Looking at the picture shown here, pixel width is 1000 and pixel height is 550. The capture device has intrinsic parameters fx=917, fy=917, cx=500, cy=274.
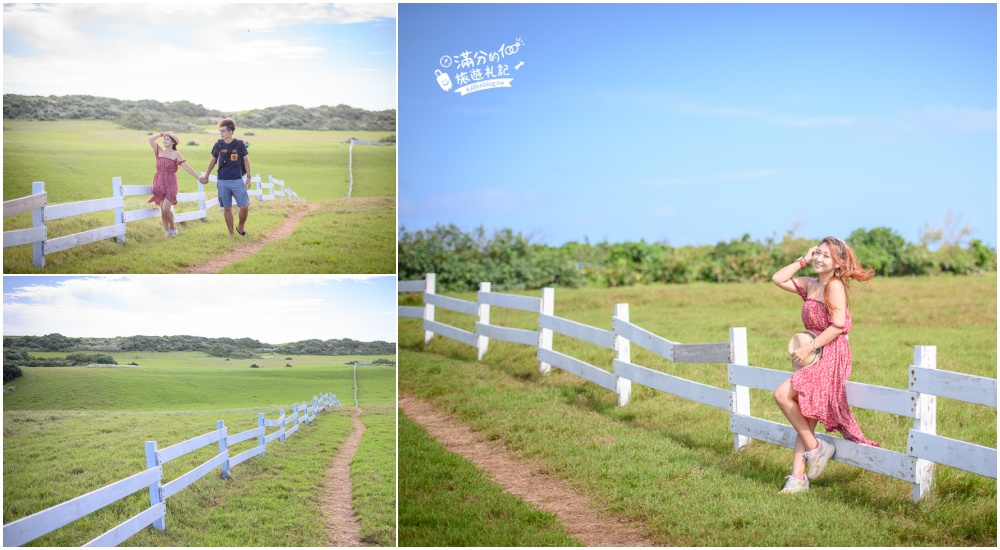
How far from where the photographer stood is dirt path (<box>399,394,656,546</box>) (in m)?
4.72

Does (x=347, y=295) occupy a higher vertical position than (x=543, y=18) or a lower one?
lower

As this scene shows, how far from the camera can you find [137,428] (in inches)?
195

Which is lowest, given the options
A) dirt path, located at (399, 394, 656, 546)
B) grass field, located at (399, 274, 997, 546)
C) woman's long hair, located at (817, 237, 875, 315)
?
dirt path, located at (399, 394, 656, 546)

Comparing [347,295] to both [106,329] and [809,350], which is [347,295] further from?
[809,350]

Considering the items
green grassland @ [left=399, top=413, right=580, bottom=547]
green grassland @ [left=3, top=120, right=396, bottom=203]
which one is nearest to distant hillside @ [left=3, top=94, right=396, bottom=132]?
green grassland @ [left=3, top=120, right=396, bottom=203]

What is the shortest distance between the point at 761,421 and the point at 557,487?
137 cm

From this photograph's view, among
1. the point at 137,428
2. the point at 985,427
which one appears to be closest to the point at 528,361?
the point at 985,427

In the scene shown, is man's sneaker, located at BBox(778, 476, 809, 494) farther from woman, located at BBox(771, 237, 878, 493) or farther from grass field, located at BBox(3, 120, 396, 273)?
grass field, located at BBox(3, 120, 396, 273)

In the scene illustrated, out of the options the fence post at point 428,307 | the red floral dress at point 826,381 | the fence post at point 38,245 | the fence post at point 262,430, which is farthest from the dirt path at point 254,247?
the fence post at point 428,307

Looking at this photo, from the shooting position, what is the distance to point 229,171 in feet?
17.3

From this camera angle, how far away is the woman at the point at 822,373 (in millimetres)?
4992

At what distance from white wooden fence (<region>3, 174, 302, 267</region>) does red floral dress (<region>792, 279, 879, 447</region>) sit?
3275 mm

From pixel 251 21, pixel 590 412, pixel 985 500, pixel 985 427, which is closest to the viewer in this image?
pixel 985 500

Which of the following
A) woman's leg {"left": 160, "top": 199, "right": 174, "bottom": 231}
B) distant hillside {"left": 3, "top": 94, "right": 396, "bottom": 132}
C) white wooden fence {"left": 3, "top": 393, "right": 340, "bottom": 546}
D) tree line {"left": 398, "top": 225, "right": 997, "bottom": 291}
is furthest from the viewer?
tree line {"left": 398, "top": 225, "right": 997, "bottom": 291}
